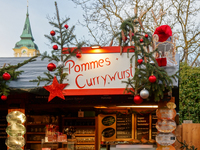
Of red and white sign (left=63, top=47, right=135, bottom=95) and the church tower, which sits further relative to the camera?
the church tower

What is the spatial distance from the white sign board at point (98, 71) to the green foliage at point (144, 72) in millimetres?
212

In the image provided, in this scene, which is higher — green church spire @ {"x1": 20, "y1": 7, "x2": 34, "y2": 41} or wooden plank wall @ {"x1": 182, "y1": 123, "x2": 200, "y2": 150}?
green church spire @ {"x1": 20, "y1": 7, "x2": 34, "y2": 41}

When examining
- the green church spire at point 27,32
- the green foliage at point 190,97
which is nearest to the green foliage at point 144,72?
the green foliage at point 190,97

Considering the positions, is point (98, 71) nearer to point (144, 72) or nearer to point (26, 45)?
point (144, 72)

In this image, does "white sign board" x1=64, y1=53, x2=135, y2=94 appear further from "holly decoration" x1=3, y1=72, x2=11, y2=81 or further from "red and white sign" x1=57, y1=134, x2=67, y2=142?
"red and white sign" x1=57, y1=134, x2=67, y2=142

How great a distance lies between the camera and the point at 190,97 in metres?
A: 11.5

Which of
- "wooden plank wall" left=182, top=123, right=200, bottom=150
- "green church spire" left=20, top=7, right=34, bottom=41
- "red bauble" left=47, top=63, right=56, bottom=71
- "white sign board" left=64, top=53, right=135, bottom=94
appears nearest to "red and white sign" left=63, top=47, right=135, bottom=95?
"white sign board" left=64, top=53, right=135, bottom=94

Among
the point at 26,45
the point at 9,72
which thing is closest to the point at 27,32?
the point at 26,45

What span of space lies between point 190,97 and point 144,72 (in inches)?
242

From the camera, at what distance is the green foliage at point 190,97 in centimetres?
1122

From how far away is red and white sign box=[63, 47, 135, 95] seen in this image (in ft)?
20.3

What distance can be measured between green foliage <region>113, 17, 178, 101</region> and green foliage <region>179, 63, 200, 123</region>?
5662mm

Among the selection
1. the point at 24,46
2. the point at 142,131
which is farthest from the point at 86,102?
the point at 24,46

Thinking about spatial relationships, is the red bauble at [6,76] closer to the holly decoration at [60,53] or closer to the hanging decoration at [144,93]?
the holly decoration at [60,53]
